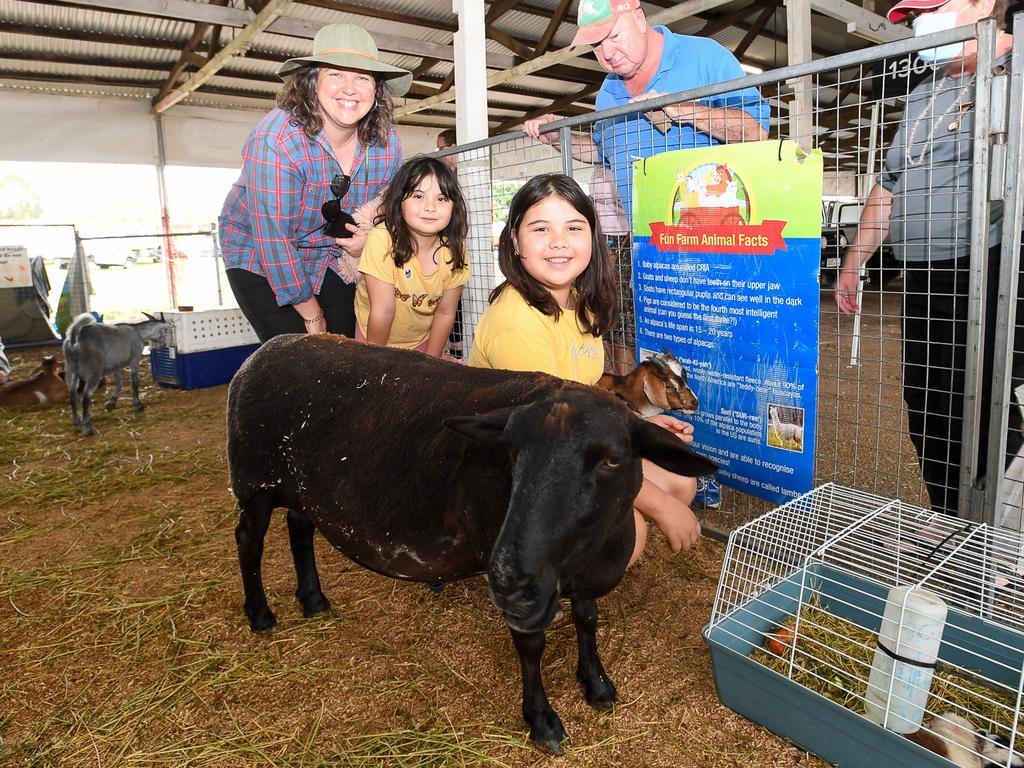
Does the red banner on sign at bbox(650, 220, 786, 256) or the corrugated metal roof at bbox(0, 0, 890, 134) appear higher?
the corrugated metal roof at bbox(0, 0, 890, 134)

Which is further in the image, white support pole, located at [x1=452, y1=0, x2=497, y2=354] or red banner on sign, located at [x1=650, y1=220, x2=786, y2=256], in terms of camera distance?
white support pole, located at [x1=452, y1=0, x2=497, y2=354]

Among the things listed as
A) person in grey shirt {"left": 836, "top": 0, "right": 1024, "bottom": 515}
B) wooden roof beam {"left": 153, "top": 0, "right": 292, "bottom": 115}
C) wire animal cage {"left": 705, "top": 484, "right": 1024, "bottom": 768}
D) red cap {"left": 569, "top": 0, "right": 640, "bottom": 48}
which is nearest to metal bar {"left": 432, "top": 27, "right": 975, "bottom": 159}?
person in grey shirt {"left": 836, "top": 0, "right": 1024, "bottom": 515}

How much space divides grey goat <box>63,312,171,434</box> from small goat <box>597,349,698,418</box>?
5.35 m

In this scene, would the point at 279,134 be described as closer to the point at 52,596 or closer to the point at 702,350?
the point at 702,350

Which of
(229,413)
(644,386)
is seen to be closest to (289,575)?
(229,413)

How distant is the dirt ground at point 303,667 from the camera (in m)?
2.12

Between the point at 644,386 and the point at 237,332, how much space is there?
632 cm

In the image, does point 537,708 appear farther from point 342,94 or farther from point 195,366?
point 195,366

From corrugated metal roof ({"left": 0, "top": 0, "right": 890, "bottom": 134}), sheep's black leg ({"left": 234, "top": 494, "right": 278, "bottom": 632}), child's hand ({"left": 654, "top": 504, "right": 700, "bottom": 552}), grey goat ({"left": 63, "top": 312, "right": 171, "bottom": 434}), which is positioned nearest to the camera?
child's hand ({"left": 654, "top": 504, "right": 700, "bottom": 552})

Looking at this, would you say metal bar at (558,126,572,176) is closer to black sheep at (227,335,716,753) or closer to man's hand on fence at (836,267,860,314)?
man's hand on fence at (836,267,860,314)

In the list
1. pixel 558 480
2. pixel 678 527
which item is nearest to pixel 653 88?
pixel 678 527

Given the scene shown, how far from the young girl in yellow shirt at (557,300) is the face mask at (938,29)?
138 centimetres

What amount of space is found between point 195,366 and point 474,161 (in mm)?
4986

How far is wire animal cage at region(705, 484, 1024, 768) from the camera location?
1837 millimetres
